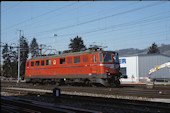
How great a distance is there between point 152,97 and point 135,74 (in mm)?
30190

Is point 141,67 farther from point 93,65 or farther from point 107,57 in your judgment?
point 93,65

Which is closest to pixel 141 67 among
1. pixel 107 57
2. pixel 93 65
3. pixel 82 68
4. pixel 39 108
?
pixel 107 57

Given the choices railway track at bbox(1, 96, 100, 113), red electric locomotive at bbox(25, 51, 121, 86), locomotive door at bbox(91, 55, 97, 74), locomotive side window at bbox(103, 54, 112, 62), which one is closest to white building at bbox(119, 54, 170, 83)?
red electric locomotive at bbox(25, 51, 121, 86)

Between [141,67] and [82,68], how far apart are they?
24411 mm

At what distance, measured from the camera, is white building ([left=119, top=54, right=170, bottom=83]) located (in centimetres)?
4316

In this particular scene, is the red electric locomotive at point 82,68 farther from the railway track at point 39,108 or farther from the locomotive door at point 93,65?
the railway track at point 39,108

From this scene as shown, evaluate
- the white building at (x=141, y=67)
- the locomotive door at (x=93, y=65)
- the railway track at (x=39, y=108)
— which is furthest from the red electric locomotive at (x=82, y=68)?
the white building at (x=141, y=67)

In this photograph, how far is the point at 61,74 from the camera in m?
24.6

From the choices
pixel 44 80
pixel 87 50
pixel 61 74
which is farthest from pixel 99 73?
pixel 44 80

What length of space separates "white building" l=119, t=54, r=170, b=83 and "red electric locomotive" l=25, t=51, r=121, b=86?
815 inches

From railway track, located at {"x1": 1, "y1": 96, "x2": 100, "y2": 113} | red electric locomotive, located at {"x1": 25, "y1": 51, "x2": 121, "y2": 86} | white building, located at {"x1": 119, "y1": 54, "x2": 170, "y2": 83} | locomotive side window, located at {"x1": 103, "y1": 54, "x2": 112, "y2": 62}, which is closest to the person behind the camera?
railway track, located at {"x1": 1, "y1": 96, "x2": 100, "y2": 113}

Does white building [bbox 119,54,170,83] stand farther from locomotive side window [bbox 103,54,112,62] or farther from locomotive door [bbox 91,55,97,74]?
locomotive door [bbox 91,55,97,74]

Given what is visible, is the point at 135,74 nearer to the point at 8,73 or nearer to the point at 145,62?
the point at 145,62

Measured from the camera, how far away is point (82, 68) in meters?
22.1
